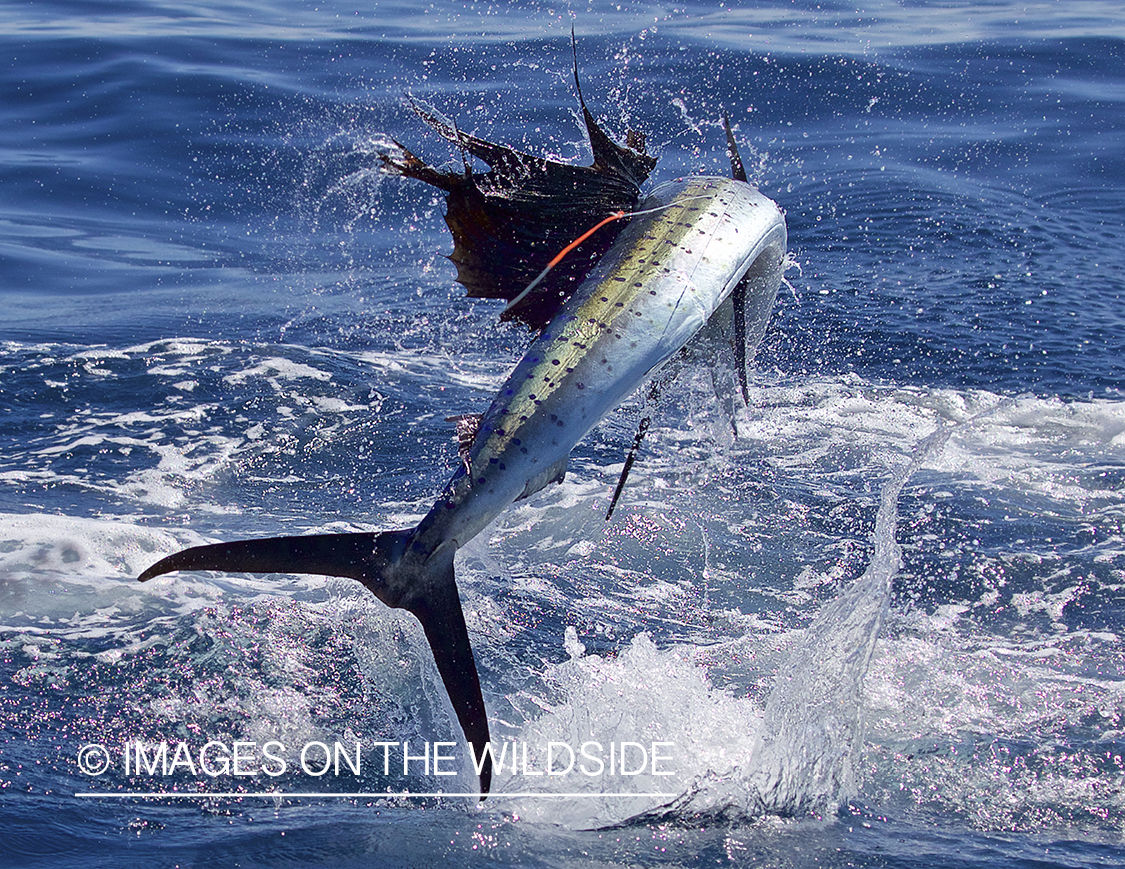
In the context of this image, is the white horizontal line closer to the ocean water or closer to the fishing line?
the ocean water

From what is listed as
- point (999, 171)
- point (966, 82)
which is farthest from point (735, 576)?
point (966, 82)

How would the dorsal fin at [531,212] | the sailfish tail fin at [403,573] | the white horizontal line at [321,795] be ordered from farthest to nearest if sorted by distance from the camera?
1. the dorsal fin at [531,212]
2. the white horizontal line at [321,795]
3. the sailfish tail fin at [403,573]

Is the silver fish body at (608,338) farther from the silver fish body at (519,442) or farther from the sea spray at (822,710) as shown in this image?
the sea spray at (822,710)

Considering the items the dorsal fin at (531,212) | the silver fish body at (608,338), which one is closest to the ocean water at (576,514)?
the silver fish body at (608,338)

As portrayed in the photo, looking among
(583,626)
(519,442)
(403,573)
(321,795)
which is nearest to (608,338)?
(519,442)

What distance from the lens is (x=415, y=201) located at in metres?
12.1

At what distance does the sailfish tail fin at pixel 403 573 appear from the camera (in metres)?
2.98

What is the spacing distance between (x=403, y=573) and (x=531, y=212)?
1.23m

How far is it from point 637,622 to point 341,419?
273 centimetres

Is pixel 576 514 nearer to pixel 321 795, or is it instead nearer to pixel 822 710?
pixel 822 710

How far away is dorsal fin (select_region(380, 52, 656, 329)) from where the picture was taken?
3.57m

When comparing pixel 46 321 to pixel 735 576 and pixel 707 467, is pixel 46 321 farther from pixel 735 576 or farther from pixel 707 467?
pixel 735 576

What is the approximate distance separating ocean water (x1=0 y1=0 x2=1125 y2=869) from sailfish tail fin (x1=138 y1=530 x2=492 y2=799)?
57cm

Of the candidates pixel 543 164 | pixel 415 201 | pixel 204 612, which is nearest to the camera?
pixel 543 164
